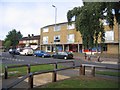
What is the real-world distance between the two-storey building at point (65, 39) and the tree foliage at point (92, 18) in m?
36.6

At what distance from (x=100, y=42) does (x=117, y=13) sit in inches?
78.8

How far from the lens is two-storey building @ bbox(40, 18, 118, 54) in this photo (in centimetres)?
4966

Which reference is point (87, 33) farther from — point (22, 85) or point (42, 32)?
point (42, 32)

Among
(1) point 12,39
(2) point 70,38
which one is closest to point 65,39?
(2) point 70,38

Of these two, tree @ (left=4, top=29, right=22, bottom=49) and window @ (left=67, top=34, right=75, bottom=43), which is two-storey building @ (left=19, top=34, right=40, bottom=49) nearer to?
tree @ (left=4, top=29, right=22, bottom=49)

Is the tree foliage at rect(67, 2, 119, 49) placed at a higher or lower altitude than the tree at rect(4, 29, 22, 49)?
lower

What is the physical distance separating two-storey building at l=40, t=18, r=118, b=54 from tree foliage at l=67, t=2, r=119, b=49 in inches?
1442

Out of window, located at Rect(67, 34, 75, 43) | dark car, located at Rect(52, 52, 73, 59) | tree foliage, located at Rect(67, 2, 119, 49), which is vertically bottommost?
dark car, located at Rect(52, 52, 73, 59)

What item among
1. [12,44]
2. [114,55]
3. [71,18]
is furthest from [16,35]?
[71,18]

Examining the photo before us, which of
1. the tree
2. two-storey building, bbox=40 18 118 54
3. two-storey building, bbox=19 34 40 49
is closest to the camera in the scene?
two-storey building, bbox=40 18 118 54

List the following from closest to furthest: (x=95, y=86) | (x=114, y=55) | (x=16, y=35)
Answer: (x=95, y=86), (x=114, y=55), (x=16, y=35)

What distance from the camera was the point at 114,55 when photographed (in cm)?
4466

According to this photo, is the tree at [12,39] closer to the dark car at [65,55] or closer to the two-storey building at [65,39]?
the two-storey building at [65,39]

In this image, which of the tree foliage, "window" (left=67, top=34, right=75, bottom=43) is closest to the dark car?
"window" (left=67, top=34, right=75, bottom=43)
